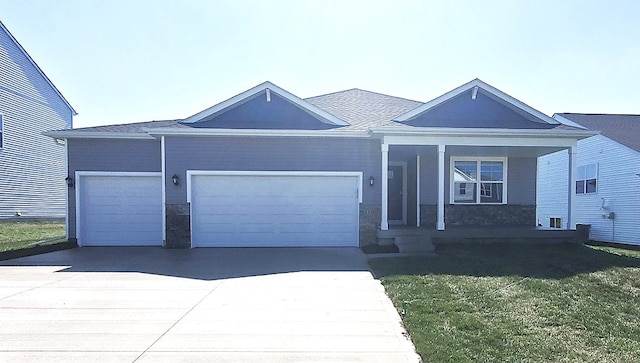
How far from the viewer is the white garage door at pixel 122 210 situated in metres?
11.5

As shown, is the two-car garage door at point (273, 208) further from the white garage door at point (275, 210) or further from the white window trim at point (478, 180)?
the white window trim at point (478, 180)

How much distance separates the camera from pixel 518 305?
17.3 ft

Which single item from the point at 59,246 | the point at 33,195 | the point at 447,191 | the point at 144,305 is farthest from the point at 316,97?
the point at 33,195

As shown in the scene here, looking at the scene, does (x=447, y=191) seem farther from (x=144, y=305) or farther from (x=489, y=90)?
(x=144, y=305)

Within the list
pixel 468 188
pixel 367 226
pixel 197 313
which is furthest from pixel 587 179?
pixel 197 313

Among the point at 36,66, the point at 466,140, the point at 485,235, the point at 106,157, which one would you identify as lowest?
the point at 485,235

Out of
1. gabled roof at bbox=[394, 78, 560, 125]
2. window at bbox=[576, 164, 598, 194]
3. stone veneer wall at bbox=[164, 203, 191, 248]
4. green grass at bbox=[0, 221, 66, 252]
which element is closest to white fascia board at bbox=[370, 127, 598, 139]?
gabled roof at bbox=[394, 78, 560, 125]

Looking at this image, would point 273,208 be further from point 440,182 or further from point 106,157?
point 106,157

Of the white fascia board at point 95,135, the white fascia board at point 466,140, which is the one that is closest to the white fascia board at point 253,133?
the white fascia board at point 95,135

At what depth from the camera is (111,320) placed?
15.7 ft

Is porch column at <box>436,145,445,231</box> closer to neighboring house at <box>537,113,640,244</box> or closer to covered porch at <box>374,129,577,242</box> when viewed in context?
covered porch at <box>374,129,577,242</box>

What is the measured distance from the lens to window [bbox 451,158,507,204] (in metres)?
12.7

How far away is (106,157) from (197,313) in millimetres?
8335

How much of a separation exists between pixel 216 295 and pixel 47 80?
20775 mm
